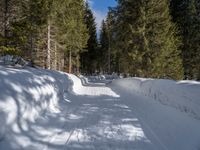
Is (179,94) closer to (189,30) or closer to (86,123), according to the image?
(86,123)

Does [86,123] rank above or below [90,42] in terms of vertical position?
below

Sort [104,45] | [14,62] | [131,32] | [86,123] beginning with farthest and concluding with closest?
[104,45] → [131,32] → [14,62] → [86,123]

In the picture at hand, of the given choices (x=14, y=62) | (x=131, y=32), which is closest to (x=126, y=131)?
(x=14, y=62)

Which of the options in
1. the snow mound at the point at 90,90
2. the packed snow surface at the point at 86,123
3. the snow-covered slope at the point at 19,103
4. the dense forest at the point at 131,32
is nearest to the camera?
the snow-covered slope at the point at 19,103

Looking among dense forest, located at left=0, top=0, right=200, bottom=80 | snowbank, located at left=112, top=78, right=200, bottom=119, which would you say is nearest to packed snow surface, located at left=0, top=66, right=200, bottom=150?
snowbank, located at left=112, top=78, right=200, bottom=119

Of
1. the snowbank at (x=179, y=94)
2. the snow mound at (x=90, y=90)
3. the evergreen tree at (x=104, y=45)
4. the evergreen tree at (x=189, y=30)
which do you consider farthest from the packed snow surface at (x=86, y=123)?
the evergreen tree at (x=104, y=45)

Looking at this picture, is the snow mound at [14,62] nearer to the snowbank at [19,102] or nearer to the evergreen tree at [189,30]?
the snowbank at [19,102]

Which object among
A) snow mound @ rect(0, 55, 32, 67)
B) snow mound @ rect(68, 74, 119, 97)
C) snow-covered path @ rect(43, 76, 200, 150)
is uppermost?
snow mound @ rect(0, 55, 32, 67)

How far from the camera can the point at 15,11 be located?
24578 millimetres

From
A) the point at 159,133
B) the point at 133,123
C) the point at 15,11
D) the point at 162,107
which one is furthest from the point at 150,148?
the point at 15,11

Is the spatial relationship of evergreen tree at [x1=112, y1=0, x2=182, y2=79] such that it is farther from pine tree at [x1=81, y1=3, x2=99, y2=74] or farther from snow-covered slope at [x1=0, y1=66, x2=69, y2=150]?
pine tree at [x1=81, y1=3, x2=99, y2=74]

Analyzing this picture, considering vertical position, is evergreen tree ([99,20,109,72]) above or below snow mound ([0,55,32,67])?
above

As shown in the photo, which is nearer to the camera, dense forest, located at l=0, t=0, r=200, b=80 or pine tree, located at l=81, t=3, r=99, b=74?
dense forest, located at l=0, t=0, r=200, b=80

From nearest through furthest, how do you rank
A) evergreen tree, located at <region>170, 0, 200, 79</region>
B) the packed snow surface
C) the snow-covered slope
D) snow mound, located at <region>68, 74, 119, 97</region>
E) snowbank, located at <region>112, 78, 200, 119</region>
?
the snow-covered slope
the packed snow surface
snowbank, located at <region>112, 78, 200, 119</region>
snow mound, located at <region>68, 74, 119, 97</region>
evergreen tree, located at <region>170, 0, 200, 79</region>
